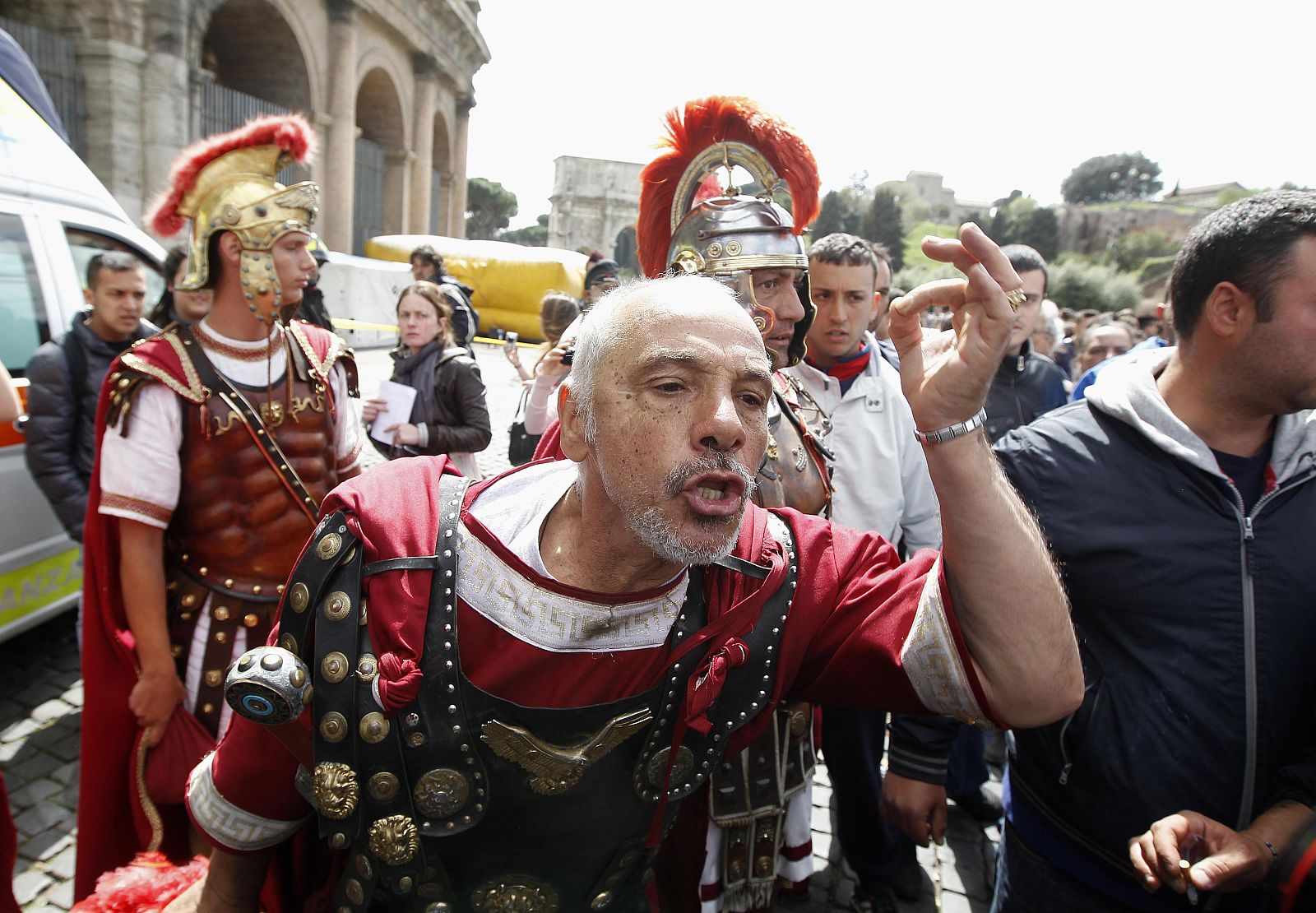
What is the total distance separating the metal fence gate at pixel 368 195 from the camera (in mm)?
23328

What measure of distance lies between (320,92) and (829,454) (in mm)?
20045

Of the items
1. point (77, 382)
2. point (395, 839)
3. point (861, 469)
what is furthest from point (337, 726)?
point (77, 382)

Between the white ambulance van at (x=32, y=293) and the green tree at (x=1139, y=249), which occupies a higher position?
the green tree at (x=1139, y=249)

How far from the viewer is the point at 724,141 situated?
2729mm

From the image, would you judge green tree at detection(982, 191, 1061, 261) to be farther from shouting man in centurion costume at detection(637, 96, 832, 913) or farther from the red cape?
the red cape

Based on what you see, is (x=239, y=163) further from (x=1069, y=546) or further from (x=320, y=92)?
(x=320, y=92)

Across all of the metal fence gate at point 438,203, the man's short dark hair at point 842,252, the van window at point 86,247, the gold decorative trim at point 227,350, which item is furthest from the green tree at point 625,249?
the gold decorative trim at point 227,350

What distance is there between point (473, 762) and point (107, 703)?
1710mm

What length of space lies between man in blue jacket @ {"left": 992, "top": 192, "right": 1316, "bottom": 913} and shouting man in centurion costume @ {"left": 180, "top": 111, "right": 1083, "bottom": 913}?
2.00 feet

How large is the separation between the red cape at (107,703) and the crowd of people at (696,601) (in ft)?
0.04

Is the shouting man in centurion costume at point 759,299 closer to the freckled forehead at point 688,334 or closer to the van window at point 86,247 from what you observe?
the freckled forehead at point 688,334

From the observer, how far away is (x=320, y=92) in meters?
18.7

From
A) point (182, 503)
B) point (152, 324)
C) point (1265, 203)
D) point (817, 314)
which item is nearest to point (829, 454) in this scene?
point (817, 314)

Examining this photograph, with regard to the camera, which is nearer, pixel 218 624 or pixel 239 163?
pixel 218 624
